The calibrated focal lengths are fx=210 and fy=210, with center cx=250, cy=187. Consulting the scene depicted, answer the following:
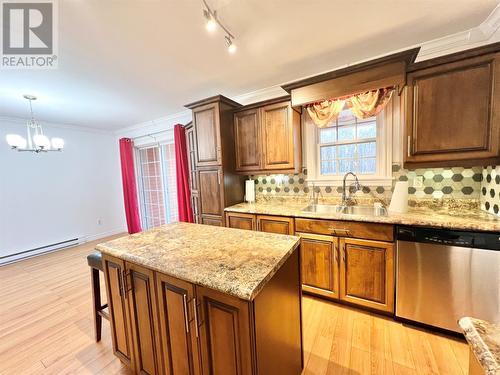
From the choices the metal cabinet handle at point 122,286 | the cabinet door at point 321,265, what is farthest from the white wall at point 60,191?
the cabinet door at point 321,265

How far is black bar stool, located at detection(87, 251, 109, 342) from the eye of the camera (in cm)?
165

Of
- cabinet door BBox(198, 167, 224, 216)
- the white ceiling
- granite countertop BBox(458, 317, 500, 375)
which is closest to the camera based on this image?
granite countertop BBox(458, 317, 500, 375)

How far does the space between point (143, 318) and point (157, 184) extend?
4075 mm

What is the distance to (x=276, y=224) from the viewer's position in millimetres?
2389

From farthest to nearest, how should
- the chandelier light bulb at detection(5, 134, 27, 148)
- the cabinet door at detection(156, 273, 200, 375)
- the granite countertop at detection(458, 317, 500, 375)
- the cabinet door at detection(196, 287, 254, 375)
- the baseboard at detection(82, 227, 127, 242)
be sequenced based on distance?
the baseboard at detection(82, 227, 127, 242), the chandelier light bulb at detection(5, 134, 27, 148), the cabinet door at detection(156, 273, 200, 375), the cabinet door at detection(196, 287, 254, 375), the granite countertop at detection(458, 317, 500, 375)

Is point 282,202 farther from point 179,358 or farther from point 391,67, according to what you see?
Answer: point 179,358

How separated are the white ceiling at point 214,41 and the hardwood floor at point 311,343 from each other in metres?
2.56

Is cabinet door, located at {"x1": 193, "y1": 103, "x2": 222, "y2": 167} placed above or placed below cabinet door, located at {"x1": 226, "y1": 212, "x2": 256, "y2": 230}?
above

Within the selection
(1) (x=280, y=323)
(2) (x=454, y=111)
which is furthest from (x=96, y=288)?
(2) (x=454, y=111)

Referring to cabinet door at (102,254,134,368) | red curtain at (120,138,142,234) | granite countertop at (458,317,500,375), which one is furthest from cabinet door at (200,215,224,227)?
red curtain at (120,138,142,234)

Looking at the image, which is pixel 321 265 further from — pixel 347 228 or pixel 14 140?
pixel 14 140

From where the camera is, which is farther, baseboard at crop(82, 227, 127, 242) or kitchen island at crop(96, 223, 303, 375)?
baseboard at crop(82, 227, 127, 242)

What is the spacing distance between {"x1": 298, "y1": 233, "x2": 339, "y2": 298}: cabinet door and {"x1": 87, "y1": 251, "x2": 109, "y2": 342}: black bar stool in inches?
69.2

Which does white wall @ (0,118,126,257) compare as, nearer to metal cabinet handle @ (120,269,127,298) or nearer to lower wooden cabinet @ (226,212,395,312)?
metal cabinet handle @ (120,269,127,298)
